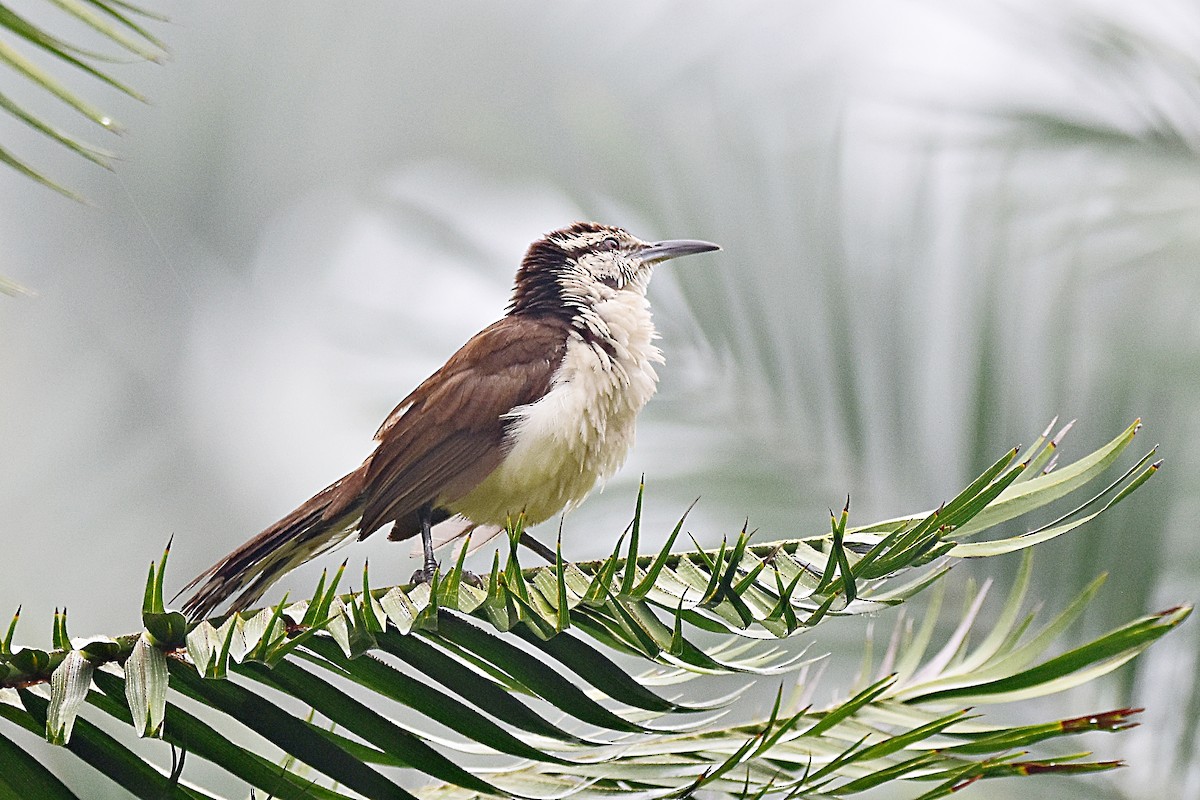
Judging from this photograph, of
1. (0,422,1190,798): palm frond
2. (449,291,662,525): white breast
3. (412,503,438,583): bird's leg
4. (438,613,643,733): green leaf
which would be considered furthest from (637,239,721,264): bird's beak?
(438,613,643,733): green leaf

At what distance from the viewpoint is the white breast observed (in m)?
1.23

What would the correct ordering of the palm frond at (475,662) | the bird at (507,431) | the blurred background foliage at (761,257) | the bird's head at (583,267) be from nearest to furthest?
the palm frond at (475,662) → the bird at (507,431) → the bird's head at (583,267) → the blurred background foliage at (761,257)

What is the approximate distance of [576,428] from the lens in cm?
125

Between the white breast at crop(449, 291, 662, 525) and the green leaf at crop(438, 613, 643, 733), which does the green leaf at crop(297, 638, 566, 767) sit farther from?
the white breast at crop(449, 291, 662, 525)

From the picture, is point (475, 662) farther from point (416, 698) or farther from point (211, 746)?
point (211, 746)

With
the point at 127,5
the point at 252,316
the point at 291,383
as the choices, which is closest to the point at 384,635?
the point at 127,5

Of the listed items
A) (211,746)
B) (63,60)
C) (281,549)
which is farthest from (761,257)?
(211,746)

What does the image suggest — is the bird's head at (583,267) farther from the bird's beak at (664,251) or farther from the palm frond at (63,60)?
the palm frond at (63,60)

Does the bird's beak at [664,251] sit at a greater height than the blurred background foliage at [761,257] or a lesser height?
lesser

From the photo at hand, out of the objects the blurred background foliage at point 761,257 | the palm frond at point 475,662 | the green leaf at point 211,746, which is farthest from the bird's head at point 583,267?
the blurred background foliage at point 761,257

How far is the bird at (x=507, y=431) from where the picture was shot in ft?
3.75

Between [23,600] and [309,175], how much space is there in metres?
1.81

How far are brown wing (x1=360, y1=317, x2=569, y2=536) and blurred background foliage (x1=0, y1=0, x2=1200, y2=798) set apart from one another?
1.22 m

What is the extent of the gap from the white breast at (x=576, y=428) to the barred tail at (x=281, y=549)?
141 mm
